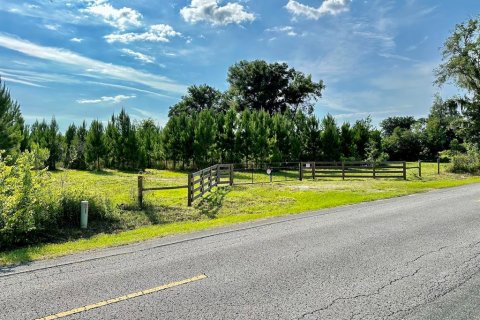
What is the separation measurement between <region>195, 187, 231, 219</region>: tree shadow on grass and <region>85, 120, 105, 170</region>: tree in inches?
811

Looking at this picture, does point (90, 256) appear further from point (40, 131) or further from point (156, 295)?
point (40, 131)

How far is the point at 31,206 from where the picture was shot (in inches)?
326

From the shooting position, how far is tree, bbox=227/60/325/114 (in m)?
51.0

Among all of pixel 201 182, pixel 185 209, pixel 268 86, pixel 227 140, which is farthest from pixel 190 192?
pixel 268 86

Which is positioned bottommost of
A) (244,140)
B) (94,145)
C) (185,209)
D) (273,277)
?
(185,209)

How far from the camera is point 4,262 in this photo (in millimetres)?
6227

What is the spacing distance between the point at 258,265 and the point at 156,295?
1.78 metres

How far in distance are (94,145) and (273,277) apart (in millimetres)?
31280

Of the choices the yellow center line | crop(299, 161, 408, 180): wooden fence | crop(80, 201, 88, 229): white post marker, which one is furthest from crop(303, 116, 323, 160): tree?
the yellow center line

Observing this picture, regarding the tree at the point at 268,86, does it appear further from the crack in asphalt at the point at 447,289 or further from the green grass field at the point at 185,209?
the crack in asphalt at the point at 447,289

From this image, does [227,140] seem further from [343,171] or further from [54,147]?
[54,147]

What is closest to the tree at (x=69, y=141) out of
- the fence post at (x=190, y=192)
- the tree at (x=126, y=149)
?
the tree at (x=126, y=149)

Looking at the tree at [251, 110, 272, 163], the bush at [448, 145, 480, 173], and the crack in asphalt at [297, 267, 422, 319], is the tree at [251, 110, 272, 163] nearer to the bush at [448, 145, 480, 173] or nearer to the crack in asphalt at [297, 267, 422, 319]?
the bush at [448, 145, 480, 173]

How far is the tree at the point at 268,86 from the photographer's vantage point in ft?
167
